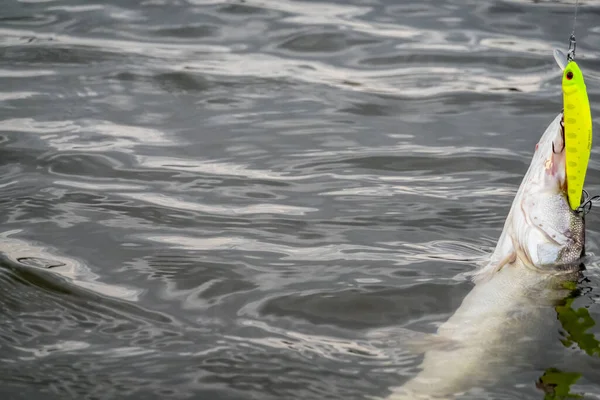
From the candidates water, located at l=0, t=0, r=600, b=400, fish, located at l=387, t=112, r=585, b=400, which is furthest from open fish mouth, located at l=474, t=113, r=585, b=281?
water, located at l=0, t=0, r=600, b=400

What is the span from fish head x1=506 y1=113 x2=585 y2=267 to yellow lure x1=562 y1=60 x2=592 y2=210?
0.10 m

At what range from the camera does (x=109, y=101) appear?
7.78 metres

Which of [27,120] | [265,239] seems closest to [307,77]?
[27,120]

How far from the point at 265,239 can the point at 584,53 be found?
17.6ft

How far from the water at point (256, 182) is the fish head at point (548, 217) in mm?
353

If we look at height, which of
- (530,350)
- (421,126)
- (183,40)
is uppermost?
(183,40)

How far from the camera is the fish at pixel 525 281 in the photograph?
13.6ft

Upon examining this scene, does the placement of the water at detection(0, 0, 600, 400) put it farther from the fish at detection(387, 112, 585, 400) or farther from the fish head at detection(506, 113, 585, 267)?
the fish head at detection(506, 113, 585, 267)

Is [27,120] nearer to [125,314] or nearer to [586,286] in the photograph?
[125,314]

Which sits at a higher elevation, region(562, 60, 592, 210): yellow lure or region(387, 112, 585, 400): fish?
region(562, 60, 592, 210): yellow lure

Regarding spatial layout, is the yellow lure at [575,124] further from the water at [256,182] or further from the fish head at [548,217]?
the water at [256,182]

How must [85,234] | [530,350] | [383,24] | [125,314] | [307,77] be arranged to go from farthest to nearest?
1. [383,24]
2. [307,77]
3. [85,234]
4. [125,314]
5. [530,350]

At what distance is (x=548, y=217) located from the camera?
176 inches

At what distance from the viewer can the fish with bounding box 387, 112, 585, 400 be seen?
415 centimetres
